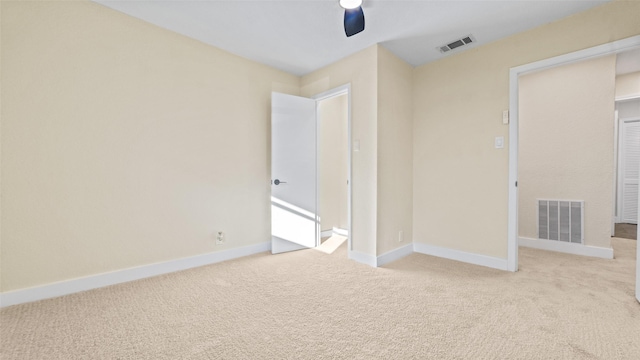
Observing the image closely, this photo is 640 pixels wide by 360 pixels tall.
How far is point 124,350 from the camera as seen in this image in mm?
1566

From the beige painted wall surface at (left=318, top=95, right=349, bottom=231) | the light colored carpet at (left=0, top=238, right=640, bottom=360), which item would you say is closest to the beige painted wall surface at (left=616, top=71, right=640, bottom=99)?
the light colored carpet at (left=0, top=238, right=640, bottom=360)

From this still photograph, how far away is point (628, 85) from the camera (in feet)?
15.1

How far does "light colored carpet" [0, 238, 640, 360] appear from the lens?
5.11 ft

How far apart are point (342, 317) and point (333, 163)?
9.97ft

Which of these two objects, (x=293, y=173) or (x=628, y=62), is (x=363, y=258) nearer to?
(x=293, y=173)

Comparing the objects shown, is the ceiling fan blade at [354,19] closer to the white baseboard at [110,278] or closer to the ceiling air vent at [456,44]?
the ceiling air vent at [456,44]

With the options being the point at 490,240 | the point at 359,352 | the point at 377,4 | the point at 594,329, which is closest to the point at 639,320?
the point at 594,329

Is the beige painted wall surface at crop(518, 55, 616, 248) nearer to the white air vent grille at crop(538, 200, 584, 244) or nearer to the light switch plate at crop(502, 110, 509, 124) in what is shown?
the white air vent grille at crop(538, 200, 584, 244)

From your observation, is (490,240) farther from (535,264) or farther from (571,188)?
(571,188)

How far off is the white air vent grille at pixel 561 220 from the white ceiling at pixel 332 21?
247 centimetres

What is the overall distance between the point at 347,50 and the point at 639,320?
11.2 feet

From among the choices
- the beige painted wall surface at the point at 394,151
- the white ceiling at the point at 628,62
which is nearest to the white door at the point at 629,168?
the white ceiling at the point at 628,62

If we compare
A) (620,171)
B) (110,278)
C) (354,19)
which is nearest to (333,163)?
(354,19)

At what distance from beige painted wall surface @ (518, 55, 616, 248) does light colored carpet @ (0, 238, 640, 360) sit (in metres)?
1.02
